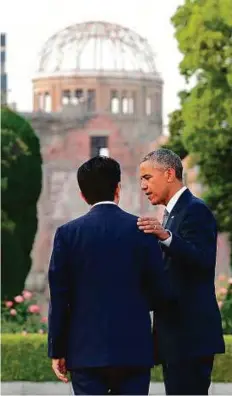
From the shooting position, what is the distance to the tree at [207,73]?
32.3 metres

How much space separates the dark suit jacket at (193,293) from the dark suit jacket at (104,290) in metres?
0.36

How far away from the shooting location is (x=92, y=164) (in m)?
6.39

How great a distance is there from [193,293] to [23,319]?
13768 millimetres

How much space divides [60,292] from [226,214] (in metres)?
28.8

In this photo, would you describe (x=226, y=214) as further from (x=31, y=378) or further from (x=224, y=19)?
(x=31, y=378)

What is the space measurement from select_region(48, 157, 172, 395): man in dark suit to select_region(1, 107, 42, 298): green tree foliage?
29591mm

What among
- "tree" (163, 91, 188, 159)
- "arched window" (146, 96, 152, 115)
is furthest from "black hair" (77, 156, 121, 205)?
"arched window" (146, 96, 152, 115)

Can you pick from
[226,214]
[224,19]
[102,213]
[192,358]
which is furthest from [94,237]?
[226,214]

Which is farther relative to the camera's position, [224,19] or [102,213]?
[224,19]

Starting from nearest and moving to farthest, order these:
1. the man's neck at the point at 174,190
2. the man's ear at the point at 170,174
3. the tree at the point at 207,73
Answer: the man's ear at the point at 170,174
the man's neck at the point at 174,190
the tree at the point at 207,73

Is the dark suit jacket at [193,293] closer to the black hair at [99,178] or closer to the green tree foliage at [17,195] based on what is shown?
the black hair at [99,178]

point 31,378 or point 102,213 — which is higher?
point 102,213

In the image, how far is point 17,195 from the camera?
3828 cm

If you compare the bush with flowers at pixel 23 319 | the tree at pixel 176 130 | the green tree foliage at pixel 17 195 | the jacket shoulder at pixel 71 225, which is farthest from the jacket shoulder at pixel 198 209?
the green tree foliage at pixel 17 195
